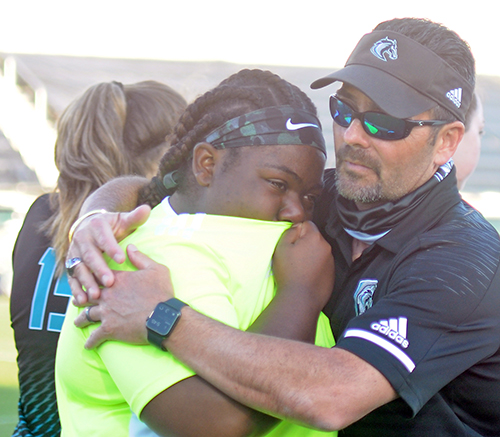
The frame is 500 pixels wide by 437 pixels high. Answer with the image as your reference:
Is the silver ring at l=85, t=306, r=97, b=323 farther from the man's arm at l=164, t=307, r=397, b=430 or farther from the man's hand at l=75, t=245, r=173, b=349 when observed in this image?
the man's arm at l=164, t=307, r=397, b=430

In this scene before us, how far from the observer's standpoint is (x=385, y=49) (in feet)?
7.59

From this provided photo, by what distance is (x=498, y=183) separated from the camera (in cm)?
1336

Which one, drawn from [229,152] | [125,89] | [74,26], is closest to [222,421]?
[229,152]

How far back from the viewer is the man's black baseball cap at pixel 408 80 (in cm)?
223

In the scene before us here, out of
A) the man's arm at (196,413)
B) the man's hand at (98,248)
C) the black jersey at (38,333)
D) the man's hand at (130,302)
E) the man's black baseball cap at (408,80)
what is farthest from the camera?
the black jersey at (38,333)

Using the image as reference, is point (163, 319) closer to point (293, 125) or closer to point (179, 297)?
point (179, 297)

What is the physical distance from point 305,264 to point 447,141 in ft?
2.67

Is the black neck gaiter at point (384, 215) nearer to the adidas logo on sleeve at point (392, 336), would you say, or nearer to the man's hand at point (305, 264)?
the man's hand at point (305, 264)

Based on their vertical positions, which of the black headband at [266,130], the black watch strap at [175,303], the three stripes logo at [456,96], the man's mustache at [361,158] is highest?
the three stripes logo at [456,96]

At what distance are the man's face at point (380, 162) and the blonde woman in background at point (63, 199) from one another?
1.27m

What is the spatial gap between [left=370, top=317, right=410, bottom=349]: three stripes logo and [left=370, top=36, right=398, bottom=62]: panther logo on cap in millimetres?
1033

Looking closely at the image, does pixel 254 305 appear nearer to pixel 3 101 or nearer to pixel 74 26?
pixel 3 101

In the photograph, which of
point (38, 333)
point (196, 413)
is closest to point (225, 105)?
point (196, 413)

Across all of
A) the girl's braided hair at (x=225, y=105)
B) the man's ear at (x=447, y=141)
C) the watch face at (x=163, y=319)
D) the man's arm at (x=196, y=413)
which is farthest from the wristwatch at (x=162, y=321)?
the man's ear at (x=447, y=141)
